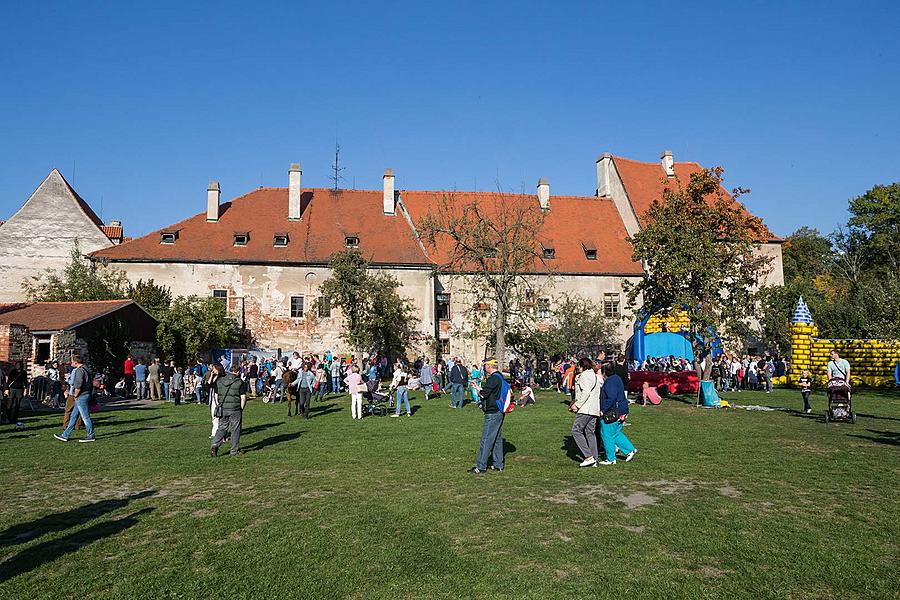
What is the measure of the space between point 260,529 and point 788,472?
782 cm

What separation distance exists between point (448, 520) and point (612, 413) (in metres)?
4.54

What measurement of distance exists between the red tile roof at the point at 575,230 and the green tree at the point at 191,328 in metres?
14.7

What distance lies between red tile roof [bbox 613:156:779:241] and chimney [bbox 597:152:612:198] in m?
0.81

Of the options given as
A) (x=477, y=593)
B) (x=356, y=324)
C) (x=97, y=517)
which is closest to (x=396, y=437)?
(x=97, y=517)

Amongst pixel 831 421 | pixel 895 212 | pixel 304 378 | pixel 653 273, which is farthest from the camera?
pixel 895 212

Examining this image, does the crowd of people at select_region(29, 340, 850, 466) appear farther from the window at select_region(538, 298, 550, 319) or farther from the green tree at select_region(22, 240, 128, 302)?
the green tree at select_region(22, 240, 128, 302)

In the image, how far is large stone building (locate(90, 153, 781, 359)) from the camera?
1629 inches

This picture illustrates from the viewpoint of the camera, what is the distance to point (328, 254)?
139 feet

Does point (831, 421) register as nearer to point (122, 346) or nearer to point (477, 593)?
point (477, 593)

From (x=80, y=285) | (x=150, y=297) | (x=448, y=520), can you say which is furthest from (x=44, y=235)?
(x=448, y=520)

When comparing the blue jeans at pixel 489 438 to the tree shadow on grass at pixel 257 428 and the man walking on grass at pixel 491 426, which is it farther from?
the tree shadow on grass at pixel 257 428

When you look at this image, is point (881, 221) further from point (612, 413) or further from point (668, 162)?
point (612, 413)

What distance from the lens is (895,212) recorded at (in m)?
53.2

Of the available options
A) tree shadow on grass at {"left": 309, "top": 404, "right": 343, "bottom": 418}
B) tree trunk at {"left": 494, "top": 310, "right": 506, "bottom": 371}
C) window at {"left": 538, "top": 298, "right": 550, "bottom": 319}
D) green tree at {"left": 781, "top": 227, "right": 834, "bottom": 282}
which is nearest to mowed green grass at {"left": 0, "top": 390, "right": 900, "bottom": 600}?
tree shadow on grass at {"left": 309, "top": 404, "right": 343, "bottom": 418}
